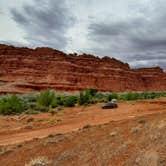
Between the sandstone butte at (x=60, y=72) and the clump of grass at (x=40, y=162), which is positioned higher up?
the sandstone butte at (x=60, y=72)

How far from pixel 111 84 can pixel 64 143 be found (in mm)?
76072

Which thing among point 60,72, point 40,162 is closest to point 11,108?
point 40,162

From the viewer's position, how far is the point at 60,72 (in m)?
81.4

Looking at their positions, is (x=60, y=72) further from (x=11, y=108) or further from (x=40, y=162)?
(x=40, y=162)

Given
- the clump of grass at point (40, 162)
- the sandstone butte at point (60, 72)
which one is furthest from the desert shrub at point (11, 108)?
the sandstone butte at point (60, 72)

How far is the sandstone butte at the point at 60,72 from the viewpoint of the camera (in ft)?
244

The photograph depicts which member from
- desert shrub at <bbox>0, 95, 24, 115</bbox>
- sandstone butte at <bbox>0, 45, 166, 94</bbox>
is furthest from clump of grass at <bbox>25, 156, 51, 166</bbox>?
sandstone butte at <bbox>0, 45, 166, 94</bbox>

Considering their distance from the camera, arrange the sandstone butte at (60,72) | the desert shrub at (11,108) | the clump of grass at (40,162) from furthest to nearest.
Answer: the sandstone butte at (60,72), the desert shrub at (11,108), the clump of grass at (40,162)

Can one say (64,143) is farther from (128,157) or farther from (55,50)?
(55,50)

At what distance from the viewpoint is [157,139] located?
A: 798 cm

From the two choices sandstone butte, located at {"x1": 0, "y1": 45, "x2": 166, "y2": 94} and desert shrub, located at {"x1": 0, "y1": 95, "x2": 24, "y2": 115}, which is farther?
sandstone butte, located at {"x1": 0, "y1": 45, "x2": 166, "y2": 94}

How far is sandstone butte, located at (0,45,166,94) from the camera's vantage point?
74.5 metres

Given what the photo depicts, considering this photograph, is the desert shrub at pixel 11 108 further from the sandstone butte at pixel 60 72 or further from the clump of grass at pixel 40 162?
the sandstone butte at pixel 60 72

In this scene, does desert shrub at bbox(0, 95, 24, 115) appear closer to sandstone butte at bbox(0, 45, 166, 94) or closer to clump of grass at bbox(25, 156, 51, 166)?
clump of grass at bbox(25, 156, 51, 166)
